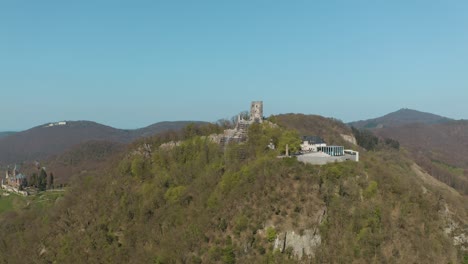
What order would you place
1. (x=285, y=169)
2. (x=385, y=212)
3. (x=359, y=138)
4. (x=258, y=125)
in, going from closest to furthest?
(x=385, y=212) < (x=285, y=169) < (x=258, y=125) < (x=359, y=138)

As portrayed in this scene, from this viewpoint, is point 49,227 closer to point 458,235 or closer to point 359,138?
point 458,235

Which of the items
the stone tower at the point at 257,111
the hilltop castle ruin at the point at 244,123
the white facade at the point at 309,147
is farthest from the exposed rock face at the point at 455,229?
the stone tower at the point at 257,111

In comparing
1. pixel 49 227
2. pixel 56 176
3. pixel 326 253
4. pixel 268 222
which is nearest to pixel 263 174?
pixel 268 222

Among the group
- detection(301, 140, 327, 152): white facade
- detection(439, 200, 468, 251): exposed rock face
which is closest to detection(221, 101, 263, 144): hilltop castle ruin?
detection(301, 140, 327, 152): white facade

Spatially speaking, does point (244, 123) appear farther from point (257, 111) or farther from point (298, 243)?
→ point (298, 243)

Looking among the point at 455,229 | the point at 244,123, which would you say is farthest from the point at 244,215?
the point at 244,123

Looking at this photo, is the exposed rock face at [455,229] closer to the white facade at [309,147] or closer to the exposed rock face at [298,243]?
the white facade at [309,147]
